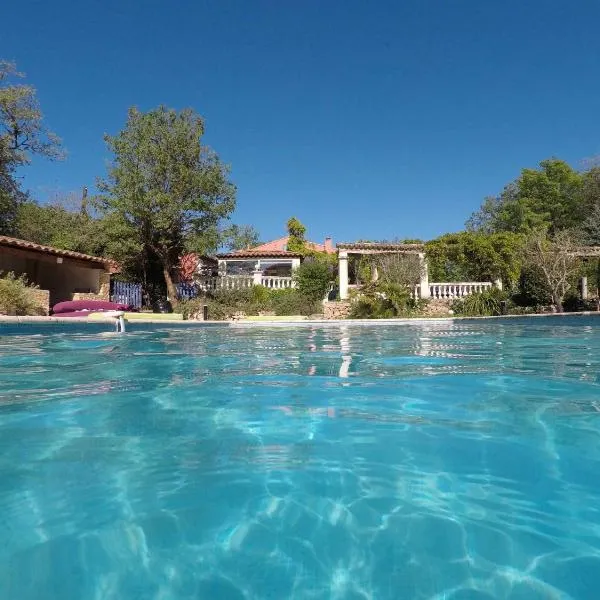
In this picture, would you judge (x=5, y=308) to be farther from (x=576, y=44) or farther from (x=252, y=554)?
(x=576, y=44)

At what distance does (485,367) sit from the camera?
21.0ft

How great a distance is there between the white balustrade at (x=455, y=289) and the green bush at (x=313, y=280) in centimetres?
466

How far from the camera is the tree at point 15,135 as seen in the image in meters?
22.7

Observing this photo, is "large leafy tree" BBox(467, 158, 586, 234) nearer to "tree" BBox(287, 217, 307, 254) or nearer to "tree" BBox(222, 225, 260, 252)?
"tree" BBox(287, 217, 307, 254)

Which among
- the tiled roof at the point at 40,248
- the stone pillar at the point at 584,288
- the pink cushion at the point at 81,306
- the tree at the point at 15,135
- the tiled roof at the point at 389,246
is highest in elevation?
the tree at the point at 15,135

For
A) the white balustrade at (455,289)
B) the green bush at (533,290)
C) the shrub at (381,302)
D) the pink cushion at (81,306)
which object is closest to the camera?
the pink cushion at (81,306)

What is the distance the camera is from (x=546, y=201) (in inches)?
1537

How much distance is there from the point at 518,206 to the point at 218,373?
3874 centimetres

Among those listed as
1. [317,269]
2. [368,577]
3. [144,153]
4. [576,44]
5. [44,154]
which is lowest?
[368,577]

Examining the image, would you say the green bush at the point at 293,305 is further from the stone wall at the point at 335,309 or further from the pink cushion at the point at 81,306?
the pink cushion at the point at 81,306

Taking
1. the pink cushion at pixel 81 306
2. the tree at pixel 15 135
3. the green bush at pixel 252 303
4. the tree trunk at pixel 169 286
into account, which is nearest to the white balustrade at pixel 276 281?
the green bush at pixel 252 303

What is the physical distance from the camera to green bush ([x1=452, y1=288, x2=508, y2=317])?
1870 centimetres

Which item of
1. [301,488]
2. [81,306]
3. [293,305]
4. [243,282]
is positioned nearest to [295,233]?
[243,282]

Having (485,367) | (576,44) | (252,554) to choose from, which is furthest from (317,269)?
(252,554)
